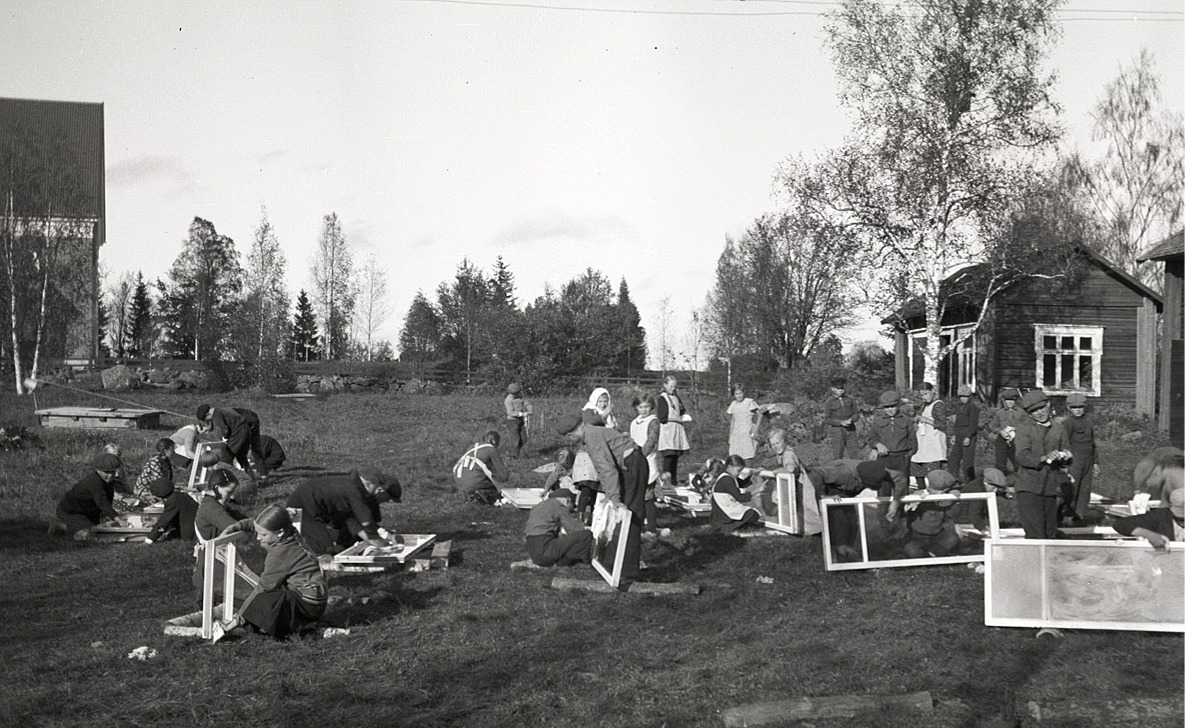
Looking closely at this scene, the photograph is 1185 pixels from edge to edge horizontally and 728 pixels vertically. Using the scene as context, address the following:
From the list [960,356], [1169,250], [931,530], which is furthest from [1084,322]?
[931,530]

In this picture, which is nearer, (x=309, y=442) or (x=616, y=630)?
(x=616, y=630)

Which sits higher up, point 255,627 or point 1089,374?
point 1089,374

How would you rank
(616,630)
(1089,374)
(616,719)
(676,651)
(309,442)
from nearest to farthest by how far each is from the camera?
(616,719) < (676,651) < (616,630) < (309,442) < (1089,374)

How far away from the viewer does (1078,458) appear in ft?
33.5

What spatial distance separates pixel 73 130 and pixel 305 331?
24.7m

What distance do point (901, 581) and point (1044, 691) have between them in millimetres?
2873

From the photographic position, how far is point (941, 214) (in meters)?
21.8

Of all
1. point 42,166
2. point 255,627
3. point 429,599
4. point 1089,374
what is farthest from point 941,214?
point 42,166

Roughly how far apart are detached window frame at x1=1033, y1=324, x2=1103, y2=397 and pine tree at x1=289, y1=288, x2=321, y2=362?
1722 inches

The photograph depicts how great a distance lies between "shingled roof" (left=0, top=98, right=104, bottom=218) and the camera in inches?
1398

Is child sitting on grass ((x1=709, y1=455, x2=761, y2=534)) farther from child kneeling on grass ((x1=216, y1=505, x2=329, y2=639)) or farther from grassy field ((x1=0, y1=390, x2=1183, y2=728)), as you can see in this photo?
child kneeling on grass ((x1=216, y1=505, x2=329, y2=639))

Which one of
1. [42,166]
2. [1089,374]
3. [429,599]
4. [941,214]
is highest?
[42,166]

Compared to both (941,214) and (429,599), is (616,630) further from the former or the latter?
(941,214)

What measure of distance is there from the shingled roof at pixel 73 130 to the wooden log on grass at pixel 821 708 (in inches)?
1438
